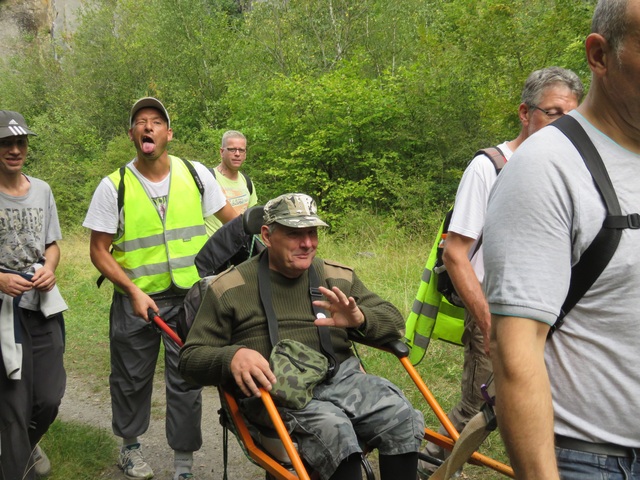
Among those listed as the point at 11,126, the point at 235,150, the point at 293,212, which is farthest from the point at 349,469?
the point at 235,150

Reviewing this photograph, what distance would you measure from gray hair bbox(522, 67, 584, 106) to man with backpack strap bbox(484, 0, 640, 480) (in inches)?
73.9

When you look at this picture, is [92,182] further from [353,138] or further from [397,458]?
[397,458]

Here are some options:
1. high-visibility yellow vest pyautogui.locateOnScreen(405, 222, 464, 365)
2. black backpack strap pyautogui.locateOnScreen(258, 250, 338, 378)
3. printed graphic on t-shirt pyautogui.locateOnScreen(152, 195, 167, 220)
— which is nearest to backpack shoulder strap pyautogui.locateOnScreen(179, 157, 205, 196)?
printed graphic on t-shirt pyautogui.locateOnScreen(152, 195, 167, 220)

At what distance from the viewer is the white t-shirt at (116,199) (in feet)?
14.3

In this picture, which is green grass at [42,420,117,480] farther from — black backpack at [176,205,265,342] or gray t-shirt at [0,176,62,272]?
gray t-shirt at [0,176,62,272]

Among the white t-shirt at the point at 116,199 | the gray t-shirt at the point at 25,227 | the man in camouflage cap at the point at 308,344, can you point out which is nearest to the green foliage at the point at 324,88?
the white t-shirt at the point at 116,199

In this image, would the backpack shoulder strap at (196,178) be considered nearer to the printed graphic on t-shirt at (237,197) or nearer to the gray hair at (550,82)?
the gray hair at (550,82)

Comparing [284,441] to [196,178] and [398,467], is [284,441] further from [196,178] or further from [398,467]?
[196,178]

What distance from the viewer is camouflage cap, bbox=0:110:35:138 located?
409cm

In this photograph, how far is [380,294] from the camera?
8.51m

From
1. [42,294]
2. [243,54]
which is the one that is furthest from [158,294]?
[243,54]

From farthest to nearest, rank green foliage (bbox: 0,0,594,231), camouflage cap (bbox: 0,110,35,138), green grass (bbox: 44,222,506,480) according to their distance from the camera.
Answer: green foliage (bbox: 0,0,594,231) < green grass (bbox: 44,222,506,480) < camouflage cap (bbox: 0,110,35,138)

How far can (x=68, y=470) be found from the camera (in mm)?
4590

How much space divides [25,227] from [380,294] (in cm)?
500
